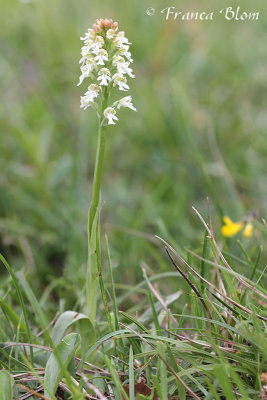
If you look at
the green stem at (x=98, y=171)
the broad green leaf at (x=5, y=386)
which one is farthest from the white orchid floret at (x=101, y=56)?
the broad green leaf at (x=5, y=386)

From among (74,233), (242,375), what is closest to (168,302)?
(242,375)

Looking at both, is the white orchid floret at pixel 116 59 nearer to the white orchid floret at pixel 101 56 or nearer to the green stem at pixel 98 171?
the white orchid floret at pixel 101 56

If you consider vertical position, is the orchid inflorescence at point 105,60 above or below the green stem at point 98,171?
above

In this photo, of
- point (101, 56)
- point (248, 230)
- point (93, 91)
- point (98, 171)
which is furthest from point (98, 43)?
point (248, 230)

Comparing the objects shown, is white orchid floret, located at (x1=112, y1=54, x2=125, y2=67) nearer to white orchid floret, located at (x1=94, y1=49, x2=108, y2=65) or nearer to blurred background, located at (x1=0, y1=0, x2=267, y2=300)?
white orchid floret, located at (x1=94, y1=49, x2=108, y2=65)

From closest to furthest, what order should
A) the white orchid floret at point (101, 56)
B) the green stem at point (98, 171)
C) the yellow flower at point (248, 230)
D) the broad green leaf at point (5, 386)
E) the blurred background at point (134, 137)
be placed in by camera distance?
Result: the broad green leaf at point (5, 386) < the white orchid floret at point (101, 56) < the green stem at point (98, 171) < the yellow flower at point (248, 230) < the blurred background at point (134, 137)

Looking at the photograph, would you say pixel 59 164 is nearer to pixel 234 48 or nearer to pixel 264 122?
pixel 264 122

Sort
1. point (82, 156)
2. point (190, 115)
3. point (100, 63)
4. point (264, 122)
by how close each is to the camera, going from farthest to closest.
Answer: point (190, 115) → point (264, 122) → point (82, 156) → point (100, 63)

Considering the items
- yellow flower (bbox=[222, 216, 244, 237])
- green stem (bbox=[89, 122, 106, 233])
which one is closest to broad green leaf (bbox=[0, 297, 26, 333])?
green stem (bbox=[89, 122, 106, 233])
